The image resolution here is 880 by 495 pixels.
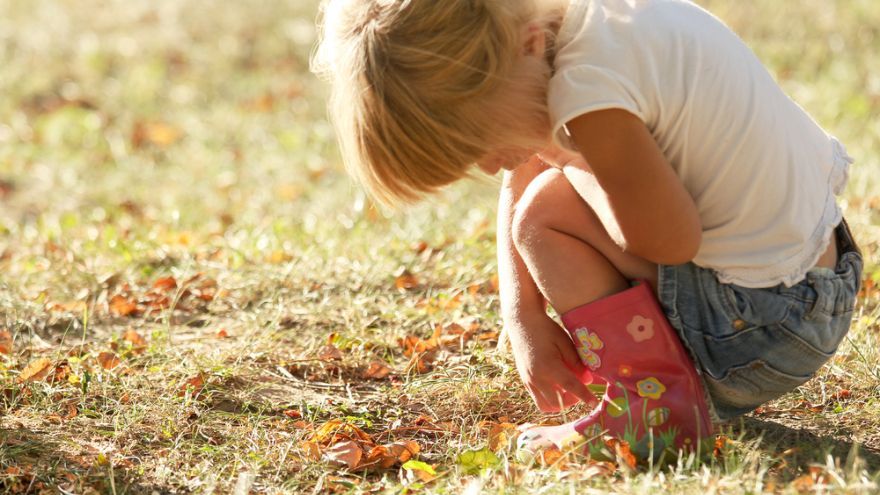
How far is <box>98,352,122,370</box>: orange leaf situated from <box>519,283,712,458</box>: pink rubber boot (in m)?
1.18

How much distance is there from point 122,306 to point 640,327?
5.47ft

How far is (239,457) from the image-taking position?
90.1 inches

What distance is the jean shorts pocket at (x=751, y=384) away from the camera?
2186 millimetres

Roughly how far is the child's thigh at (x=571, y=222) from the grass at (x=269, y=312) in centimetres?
12

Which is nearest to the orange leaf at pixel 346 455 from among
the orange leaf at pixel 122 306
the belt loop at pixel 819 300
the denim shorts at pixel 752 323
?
the denim shorts at pixel 752 323

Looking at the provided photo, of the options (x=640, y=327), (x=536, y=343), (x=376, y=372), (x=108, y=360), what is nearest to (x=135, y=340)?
(x=108, y=360)

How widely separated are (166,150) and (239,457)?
3.43 metres

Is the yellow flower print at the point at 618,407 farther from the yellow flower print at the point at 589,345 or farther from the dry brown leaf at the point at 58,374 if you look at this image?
the dry brown leaf at the point at 58,374

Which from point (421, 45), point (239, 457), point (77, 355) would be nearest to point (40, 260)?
point (77, 355)

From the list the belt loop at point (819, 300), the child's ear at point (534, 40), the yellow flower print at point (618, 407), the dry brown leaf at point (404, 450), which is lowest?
the dry brown leaf at point (404, 450)

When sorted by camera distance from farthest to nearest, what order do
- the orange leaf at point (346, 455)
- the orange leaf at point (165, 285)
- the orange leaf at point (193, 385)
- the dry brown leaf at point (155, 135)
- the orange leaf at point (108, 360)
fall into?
the dry brown leaf at point (155, 135), the orange leaf at point (165, 285), the orange leaf at point (108, 360), the orange leaf at point (193, 385), the orange leaf at point (346, 455)

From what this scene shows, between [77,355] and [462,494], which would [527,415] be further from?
[77,355]

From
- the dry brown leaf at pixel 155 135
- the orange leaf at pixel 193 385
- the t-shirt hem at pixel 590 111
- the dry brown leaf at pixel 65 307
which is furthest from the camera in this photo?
the dry brown leaf at pixel 155 135

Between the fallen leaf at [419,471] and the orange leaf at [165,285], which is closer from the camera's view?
the fallen leaf at [419,471]
